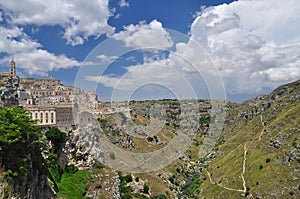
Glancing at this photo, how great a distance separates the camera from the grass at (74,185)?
36.1 meters

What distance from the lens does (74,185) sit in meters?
39.2

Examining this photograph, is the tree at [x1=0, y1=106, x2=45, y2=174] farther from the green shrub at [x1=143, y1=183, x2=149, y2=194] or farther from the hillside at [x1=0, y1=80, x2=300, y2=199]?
the green shrub at [x1=143, y1=183, x2=149, y2=194]

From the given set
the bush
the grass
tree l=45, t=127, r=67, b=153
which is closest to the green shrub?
the bush

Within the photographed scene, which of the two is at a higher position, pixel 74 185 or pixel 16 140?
pixel 16 140

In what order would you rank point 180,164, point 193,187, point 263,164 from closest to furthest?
point 263,164 < point 193,187 < point 180,164

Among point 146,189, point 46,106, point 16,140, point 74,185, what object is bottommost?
point 146,189

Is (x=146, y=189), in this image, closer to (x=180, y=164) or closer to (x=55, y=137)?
(x=55, y=137)

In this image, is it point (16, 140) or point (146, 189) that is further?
point (146, 189)

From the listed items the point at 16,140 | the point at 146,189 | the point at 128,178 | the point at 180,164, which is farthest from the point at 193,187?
the point at 16,140

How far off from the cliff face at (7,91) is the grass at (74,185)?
41.1 feet

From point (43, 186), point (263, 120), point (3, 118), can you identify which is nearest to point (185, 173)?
point (263, 120)

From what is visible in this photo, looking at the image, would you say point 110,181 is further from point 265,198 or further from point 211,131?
point 211,131

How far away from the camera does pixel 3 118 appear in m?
21.5

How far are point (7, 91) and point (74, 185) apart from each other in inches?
661
